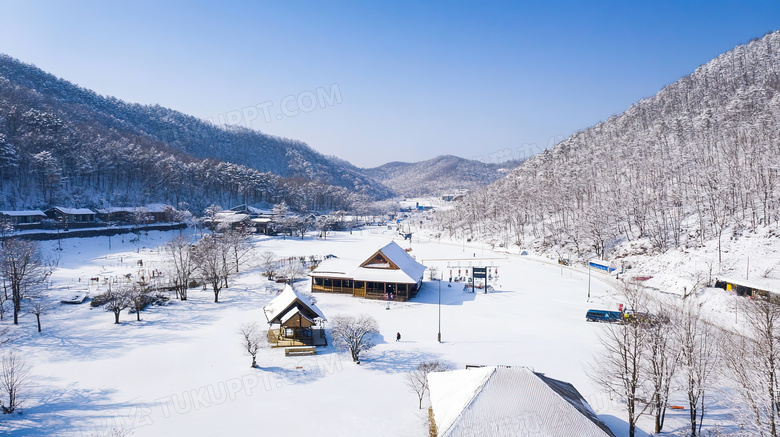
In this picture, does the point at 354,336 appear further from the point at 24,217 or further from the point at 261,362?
the point at 24,217

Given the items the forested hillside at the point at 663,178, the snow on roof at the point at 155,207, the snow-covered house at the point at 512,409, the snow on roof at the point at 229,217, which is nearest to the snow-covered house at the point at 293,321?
the snow-covered house at the point at 512,409

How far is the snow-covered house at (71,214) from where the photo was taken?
64.5 meters

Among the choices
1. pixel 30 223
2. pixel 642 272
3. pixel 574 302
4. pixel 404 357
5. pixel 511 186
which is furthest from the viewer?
pixel 511 186

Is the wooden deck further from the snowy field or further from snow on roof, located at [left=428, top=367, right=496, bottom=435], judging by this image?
snow on roof, located at [left=428, top=367, right=496, bottom=435]

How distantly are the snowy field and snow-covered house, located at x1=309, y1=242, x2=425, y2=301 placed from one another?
1.78 meters

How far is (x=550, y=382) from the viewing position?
1483 cm

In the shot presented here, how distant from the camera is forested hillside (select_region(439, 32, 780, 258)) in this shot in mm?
56156

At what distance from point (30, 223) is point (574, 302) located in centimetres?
8121

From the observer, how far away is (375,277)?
131ft

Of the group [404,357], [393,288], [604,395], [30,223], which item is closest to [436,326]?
[404,357]

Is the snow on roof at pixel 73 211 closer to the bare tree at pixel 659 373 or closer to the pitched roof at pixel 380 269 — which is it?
the pitched roof at pixel 380 269

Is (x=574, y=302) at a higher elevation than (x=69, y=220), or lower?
lower

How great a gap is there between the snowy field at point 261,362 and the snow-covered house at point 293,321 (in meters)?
1.63

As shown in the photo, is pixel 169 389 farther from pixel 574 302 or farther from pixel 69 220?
pixel 69 220
